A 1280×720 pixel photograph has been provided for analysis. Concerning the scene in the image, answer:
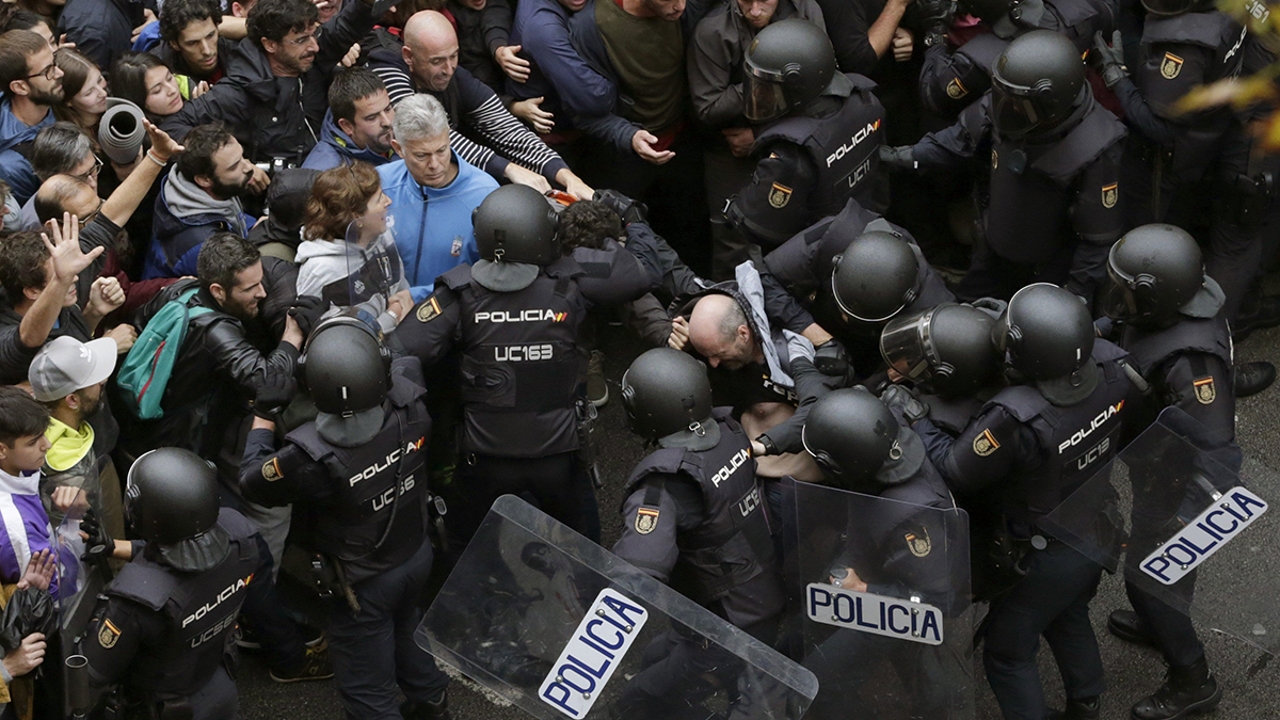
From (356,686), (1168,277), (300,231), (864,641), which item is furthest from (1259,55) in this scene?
(356,686)

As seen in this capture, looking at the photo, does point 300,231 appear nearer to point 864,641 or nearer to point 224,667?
point 224,667

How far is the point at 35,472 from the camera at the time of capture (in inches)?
183

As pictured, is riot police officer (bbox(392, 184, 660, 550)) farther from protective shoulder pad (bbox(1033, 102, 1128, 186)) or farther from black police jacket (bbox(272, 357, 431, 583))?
protective shoulder pad (bbox(1033, 102, 1128, 186))

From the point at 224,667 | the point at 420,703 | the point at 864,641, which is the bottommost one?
the point at 420,703

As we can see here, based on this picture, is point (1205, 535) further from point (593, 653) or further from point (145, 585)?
point (145, 585)

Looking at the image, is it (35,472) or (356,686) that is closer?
(35,472)

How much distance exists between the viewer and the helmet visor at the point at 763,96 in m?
5.86

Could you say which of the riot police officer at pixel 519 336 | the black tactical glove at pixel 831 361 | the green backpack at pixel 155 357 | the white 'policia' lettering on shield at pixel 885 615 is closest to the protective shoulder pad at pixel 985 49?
the black tactical glove at pixel 831 361

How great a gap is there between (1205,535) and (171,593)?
3.33 m

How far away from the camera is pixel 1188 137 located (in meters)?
6.29

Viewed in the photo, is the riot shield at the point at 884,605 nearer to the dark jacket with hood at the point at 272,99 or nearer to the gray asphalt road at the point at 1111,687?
the gray asphalt road at the point at 1111,687

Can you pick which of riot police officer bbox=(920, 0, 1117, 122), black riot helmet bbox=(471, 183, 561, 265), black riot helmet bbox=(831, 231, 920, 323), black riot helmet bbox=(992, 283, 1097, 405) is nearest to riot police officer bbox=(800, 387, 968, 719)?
black riot helmet bbox=(992, 283, 1097, 405)

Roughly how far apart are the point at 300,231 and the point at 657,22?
2.03 metres

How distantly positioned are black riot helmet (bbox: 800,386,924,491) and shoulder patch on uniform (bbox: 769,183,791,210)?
1582mm
